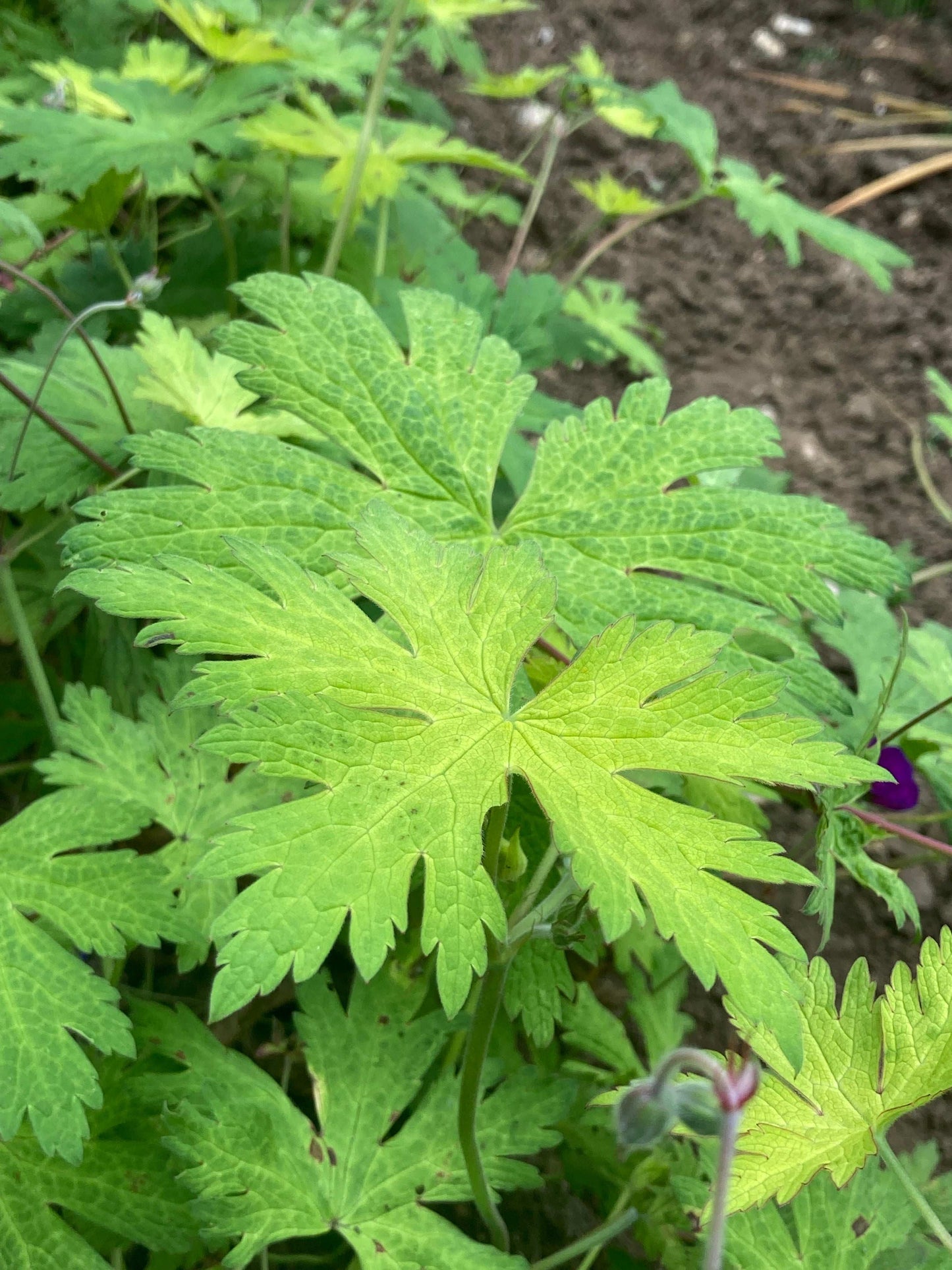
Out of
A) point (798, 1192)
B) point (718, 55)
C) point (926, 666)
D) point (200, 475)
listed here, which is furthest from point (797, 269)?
point (798, 1192)

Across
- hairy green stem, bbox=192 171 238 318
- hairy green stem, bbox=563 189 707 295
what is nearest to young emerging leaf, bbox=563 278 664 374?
hairy green stem, bbox=563 189 707 295

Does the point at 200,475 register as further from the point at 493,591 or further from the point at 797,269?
the point at 797,269

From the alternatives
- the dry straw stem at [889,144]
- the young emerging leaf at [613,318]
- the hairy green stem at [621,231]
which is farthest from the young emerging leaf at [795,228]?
the dry straw stem at [889,144]

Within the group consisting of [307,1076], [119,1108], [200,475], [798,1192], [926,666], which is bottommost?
[307,1076]

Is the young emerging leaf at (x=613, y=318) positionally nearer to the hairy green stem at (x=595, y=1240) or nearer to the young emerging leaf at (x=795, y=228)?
the young emerging leaf at (x=795, y=228)

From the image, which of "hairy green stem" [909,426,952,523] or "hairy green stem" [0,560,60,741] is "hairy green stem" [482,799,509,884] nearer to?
"hairy green stem" [0,560,60,741]

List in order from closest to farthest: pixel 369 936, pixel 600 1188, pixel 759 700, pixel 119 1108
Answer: pixel 369 936, pixel 759 700, pixel 119 1108, pixel 600 1188
